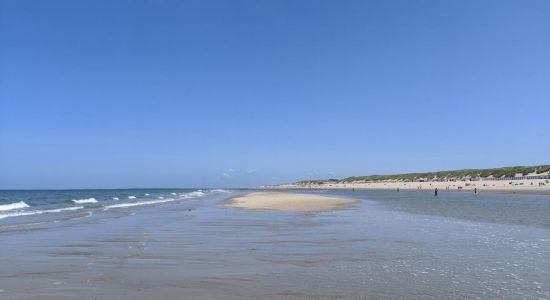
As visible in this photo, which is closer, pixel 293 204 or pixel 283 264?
pixel 283 264

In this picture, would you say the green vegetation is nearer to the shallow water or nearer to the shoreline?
the shoreline

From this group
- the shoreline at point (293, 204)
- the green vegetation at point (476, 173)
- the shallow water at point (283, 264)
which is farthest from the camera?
the green vegetation at point (476, 173)

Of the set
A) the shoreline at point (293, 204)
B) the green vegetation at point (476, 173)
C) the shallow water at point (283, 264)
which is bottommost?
the shallow water at point (283, 264)

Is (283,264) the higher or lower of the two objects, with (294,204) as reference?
lower

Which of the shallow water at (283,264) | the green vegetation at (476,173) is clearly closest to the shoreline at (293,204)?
the shallow water at (283,264)

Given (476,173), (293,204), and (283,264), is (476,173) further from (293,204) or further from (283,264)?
(283,264)

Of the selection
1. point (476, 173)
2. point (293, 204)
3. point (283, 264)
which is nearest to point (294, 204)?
point (293, 204)

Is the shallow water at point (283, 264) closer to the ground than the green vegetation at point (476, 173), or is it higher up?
closer to the ground

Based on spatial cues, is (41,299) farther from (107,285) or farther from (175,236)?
(175,236)

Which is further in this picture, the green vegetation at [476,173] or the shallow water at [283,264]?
the green vegetation at [476,173]

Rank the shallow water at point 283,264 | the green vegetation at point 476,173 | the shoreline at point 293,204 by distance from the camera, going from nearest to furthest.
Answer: the shallow water at point 283,264, the shoreline at point 293,204, the green vegetation at point 476,173

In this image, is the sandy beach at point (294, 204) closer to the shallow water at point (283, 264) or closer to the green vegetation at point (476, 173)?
the shallow water at point (283, 264)

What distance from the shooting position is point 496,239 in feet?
48.4

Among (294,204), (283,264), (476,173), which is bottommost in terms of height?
(283,264)
